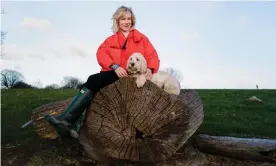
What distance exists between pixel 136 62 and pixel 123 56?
0.61 metres

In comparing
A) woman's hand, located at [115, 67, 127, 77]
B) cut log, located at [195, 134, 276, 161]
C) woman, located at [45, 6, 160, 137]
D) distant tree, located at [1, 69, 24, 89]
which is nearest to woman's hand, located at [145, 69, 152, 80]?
woman, located at [45, 6, 160, 137]

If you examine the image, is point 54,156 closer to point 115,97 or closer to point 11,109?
point 115,97

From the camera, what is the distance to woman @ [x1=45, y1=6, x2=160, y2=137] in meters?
6.08

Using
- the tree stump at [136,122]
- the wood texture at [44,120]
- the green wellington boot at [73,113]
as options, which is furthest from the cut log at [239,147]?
the wood texture at [44,120]

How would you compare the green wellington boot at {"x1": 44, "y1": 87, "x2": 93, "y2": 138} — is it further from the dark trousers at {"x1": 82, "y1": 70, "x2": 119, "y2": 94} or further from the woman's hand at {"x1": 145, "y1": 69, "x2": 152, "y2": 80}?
the woman's hand at {"x1": 145, "y1": 69, "x2": 152, "y2": 80}

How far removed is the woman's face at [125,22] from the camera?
6559mm

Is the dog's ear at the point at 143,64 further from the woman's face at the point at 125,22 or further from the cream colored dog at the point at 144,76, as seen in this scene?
the woman's face at the point at 125,22

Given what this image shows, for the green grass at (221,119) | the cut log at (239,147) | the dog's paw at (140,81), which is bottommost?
the cut log at (239,147)

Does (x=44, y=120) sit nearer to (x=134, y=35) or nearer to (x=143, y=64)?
(x=134, y=35)

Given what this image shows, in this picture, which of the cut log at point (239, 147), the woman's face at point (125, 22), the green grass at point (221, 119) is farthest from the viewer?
the green grass at point (221, 119)

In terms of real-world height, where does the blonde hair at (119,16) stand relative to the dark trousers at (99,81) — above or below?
above

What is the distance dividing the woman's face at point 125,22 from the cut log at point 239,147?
3.35 meters

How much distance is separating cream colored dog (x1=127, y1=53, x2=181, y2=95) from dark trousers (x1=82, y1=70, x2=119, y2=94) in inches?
14.5

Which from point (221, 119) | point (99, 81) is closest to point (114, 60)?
point (99, 81)
